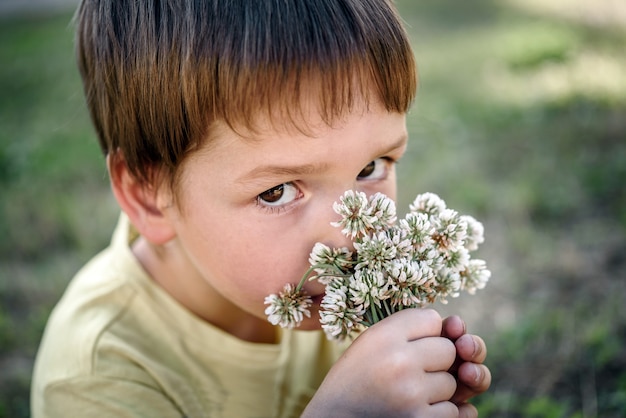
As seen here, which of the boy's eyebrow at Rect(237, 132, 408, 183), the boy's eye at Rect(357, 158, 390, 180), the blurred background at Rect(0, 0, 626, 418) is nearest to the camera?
the boy's eyebrow at Rect(237, 132, 408, 183)

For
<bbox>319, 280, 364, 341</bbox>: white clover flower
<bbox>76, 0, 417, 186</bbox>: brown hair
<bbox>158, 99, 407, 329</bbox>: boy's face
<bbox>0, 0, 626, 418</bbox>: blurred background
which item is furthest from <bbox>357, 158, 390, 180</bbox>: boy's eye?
<bbox>0, 0, 626, 418</bbox>: blurred background

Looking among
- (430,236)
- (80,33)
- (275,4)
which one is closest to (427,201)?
(430,236)

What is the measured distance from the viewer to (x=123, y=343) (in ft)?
8.04

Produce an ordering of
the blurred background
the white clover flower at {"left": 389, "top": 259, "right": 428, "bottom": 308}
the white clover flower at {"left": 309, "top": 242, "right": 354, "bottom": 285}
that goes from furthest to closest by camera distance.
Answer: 1. the blurred background
2. the white clover flower at {"left": 309, "top": 242, "right": 354, "bottom": 285}
3. the white clover flower at {"left": 389, "top": 259, "right": 428, "bottom": 308}

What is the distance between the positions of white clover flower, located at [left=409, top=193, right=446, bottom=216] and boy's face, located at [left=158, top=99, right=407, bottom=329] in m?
0.20

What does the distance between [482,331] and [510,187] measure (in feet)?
4.77

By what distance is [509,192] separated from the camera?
14.3 ft

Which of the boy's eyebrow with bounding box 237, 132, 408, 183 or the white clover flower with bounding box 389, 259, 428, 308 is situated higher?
the boy's eyebrow with bounding box 237, 132, 408, 183

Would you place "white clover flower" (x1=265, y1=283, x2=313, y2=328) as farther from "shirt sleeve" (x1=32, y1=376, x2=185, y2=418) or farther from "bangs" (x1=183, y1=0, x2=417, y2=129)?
"shirt sleeve" (x1=32, y1=376, x2=185, y2=418)

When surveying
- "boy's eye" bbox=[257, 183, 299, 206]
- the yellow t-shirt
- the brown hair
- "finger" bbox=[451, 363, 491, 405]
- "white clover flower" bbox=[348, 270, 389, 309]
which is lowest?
the yellow t-shirt

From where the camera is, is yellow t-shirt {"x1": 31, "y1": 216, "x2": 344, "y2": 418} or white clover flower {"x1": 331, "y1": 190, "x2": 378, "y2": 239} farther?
yellow t-shirt {"x1": 31, "y1": 216, "x2": 344, "y2": 418}

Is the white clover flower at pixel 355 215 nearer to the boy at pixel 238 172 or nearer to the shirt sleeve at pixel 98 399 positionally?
the boy at pixel 238 172

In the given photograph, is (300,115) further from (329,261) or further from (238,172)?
(329,261)

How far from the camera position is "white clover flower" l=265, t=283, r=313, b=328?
1.90 m
